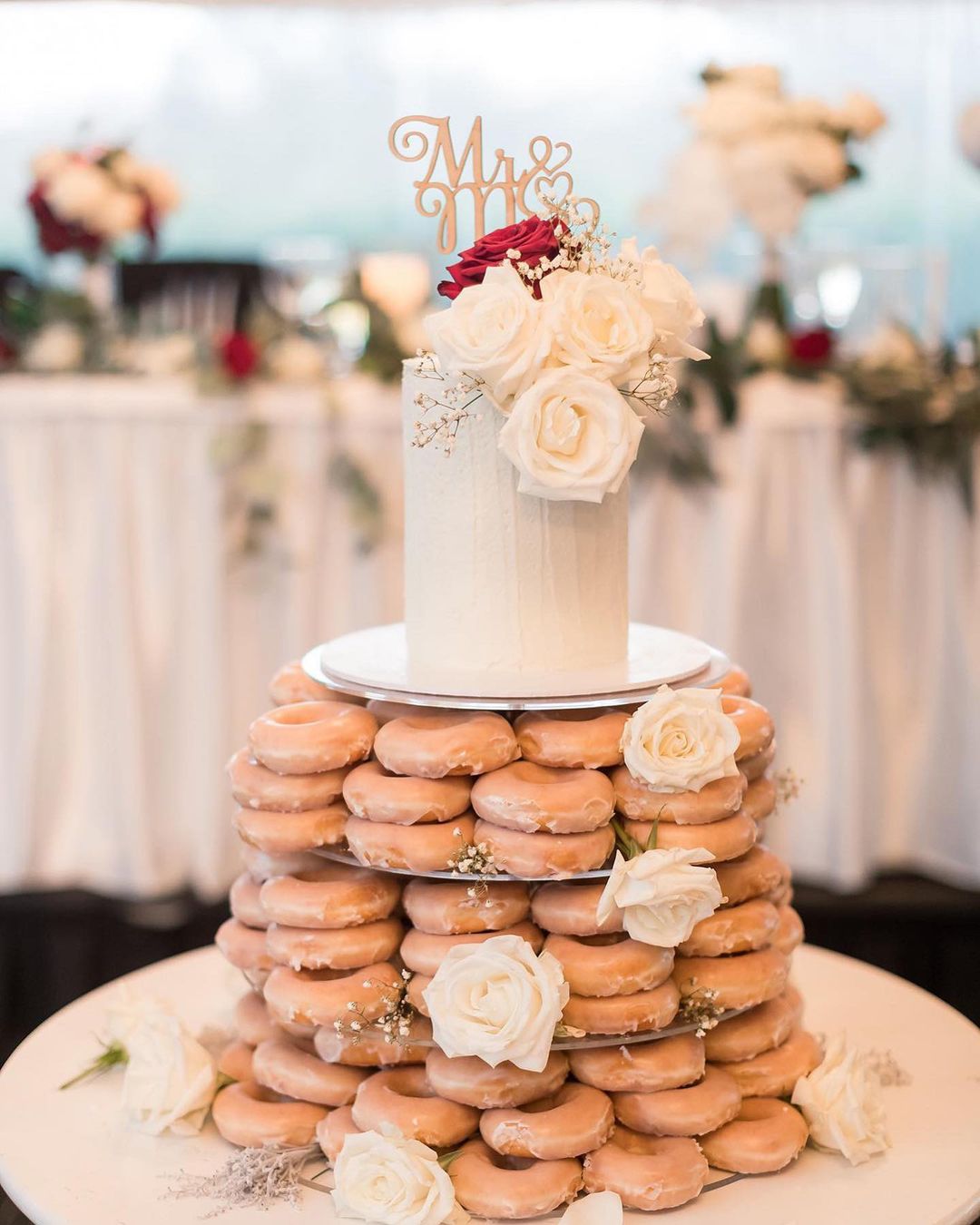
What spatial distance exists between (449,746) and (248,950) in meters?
0.40

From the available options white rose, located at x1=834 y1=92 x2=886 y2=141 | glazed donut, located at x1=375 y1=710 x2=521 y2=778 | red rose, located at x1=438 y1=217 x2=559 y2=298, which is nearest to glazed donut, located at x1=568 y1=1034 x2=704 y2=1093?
glazed donut, located at x1=375 y1=710 x2=521 y2=778

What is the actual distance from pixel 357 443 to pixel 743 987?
2426 mm

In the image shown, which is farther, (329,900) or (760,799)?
(760,799)

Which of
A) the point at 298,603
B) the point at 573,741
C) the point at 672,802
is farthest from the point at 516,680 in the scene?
the point at 298,603

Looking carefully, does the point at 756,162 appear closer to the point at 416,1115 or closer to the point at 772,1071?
the point at 772,1071

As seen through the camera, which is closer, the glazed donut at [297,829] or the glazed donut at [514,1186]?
the glazed donut at [514,1186]

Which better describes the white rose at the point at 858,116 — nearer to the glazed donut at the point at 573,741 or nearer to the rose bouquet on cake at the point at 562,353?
the rose bouquet on cake at the point at 562,353

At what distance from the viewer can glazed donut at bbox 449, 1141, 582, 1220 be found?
4.95ft

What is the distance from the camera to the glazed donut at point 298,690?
5.93 ft

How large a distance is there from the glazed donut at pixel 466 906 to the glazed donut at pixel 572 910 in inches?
1.0

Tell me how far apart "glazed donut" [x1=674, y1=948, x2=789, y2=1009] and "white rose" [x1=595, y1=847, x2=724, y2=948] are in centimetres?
11

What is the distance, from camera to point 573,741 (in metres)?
1.60

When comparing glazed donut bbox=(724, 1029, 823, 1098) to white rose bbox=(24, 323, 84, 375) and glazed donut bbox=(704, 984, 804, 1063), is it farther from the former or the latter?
white rose bbox=(24, 323, 84, 375)

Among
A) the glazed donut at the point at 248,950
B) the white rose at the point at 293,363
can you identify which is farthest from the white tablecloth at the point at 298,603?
the glazed donut at the point at 248,950
